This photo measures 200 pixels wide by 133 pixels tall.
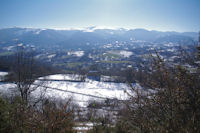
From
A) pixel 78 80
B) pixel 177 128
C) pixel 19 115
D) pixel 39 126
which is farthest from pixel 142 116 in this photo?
pixel 78 80

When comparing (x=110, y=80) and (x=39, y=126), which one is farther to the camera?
(x=110, y=80)

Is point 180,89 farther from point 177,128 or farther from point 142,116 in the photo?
point 142,116

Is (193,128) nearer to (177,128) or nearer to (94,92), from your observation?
(177,128)

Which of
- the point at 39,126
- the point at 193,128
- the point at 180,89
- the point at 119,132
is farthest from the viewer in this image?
the point at 119,132

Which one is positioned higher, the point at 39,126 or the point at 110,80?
the point at 39,126

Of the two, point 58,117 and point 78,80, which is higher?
point 58,117

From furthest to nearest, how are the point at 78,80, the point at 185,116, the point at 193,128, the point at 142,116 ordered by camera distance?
the point at 78,80 < the point at 142,116 < the point at 185,116 < the point at 193,128

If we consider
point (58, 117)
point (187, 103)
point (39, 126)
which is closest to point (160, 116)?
point (187, 103)

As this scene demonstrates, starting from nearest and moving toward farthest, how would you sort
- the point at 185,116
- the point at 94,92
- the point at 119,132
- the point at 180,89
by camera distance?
1. the point at 185,116
2. the point at 180,89
3. the point at 119,132
4. the point at 94,92

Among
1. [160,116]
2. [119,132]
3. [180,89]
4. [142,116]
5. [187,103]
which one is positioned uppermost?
[180,89]
